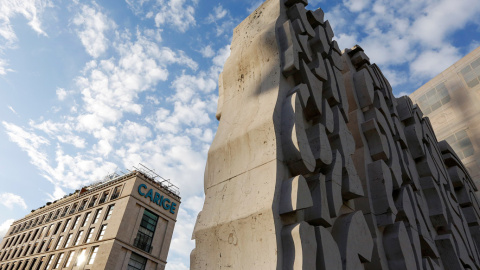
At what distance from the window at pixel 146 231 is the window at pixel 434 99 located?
89.5 ft

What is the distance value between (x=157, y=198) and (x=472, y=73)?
30145 mm

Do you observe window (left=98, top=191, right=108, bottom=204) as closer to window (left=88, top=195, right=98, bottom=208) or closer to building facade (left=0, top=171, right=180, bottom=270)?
building facade (left=0, top=171, right=180, bottom=270)

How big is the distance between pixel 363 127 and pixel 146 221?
31.6m

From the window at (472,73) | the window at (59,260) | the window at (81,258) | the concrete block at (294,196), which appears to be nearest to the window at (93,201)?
the window at (59,260)

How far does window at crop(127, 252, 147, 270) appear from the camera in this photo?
30.7 m

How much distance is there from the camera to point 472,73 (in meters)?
20.5

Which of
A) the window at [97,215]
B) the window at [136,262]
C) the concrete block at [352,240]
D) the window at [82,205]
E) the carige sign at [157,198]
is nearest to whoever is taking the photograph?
the concrete block at [352,240]

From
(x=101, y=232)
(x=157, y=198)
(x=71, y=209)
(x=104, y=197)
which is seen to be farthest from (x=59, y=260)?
(x=157, y=198)

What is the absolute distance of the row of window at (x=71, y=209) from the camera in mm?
34906

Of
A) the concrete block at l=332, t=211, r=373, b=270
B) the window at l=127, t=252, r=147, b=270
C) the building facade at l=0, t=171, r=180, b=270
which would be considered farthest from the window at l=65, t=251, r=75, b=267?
the concrete block at l=332, t=211, r=373, b=270

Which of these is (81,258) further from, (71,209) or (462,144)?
(462,144)

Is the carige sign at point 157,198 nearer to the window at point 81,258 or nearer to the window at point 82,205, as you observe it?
the window at point 81,258

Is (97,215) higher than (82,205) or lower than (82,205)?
lower

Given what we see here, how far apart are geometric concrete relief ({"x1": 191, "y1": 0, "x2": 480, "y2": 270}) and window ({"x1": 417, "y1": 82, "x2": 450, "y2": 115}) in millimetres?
18364
